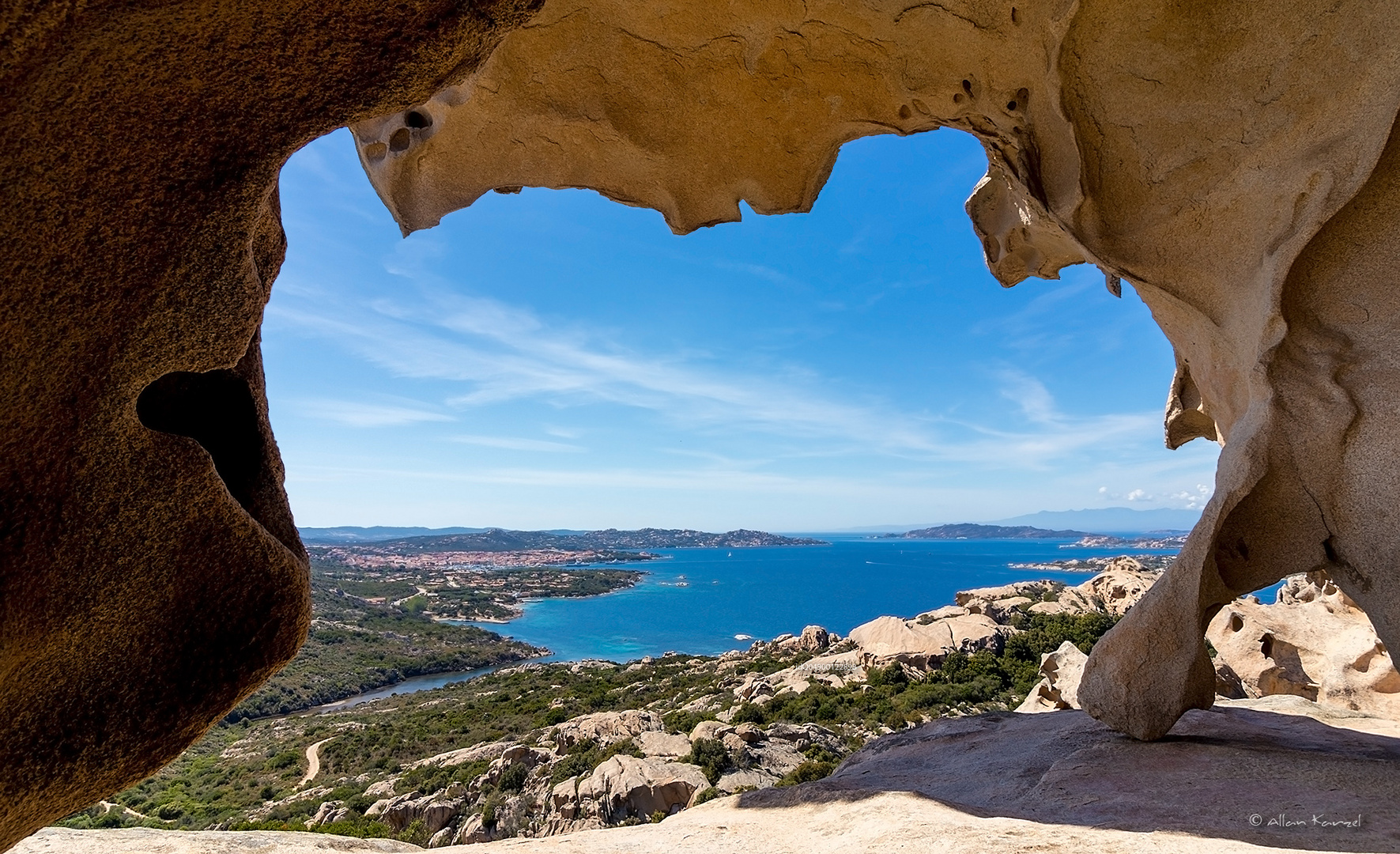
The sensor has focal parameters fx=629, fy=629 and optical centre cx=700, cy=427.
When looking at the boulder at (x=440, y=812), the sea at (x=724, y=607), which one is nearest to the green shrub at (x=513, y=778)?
the boulder at (x=440, y=812)

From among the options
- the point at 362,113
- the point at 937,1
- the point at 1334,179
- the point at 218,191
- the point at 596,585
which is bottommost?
the point at 596,585

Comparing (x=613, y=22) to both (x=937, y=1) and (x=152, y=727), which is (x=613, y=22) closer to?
(x=937, y=1)

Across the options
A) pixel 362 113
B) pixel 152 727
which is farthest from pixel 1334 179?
pixel 152 727

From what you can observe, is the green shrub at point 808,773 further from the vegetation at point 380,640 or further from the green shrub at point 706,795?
the vegetation at point 380,640

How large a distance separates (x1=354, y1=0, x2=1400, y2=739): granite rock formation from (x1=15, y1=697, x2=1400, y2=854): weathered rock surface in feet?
1.97

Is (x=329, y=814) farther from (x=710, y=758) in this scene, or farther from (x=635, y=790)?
(x=710, y=758)

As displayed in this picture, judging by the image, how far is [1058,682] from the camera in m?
7.73

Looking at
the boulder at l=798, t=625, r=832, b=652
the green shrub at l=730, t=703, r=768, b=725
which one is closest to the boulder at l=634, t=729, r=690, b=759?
the green shrub at l=730, t=703, r=768, b=725

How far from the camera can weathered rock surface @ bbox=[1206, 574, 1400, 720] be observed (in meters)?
6.12

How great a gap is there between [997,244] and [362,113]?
308 inches

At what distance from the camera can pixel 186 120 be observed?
146 cm

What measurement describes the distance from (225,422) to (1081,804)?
448 centimetres

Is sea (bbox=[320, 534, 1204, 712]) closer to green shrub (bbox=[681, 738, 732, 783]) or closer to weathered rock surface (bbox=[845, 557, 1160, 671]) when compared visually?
weathered rock surface (bbox=[845, 557, 1160, 671])

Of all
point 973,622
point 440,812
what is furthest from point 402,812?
point 973,622
